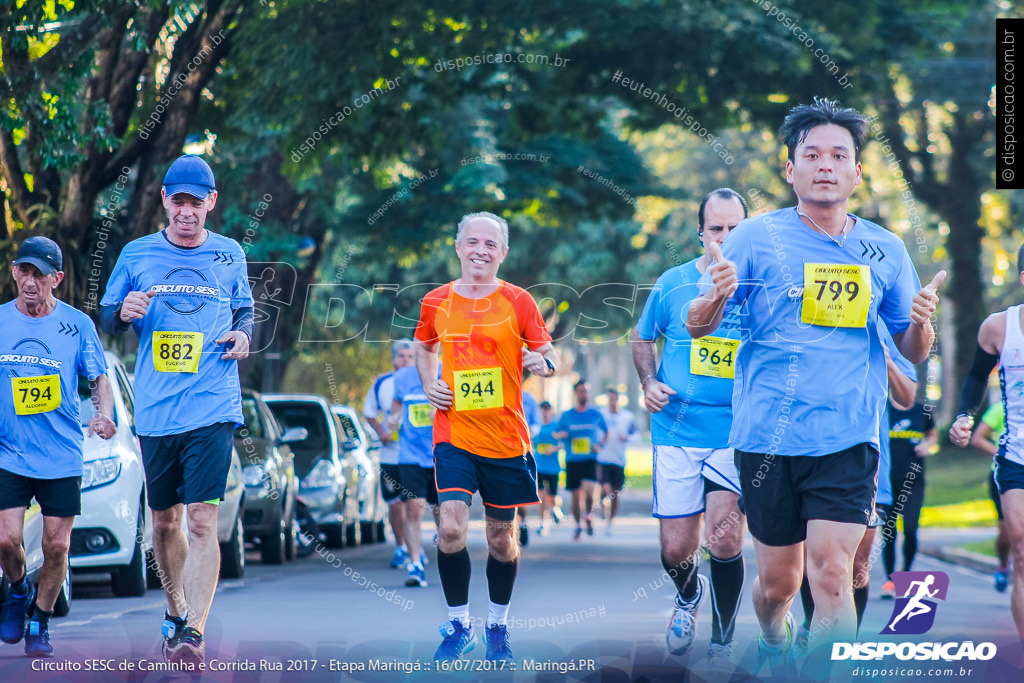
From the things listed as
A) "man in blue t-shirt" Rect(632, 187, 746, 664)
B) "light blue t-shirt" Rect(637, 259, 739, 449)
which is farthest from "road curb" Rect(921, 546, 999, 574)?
"light blue t-shirt" Rect(637, 259, 739, 449)

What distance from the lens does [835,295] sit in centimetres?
580

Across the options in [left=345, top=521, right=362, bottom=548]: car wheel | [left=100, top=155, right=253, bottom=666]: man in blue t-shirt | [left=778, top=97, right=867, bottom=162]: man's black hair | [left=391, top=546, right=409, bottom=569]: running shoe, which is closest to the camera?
[left=778, top=97, right=867, bottom=162]: man's black hair

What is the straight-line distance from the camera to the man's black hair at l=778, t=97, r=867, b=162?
5949 mm

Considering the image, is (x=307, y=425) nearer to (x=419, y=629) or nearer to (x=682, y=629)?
(x=419, y=629)

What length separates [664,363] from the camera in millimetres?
7875

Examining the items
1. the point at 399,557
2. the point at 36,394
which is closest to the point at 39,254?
the point at 36,394

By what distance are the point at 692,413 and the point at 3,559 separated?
11.1 ft

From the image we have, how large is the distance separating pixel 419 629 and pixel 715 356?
2.77 metres

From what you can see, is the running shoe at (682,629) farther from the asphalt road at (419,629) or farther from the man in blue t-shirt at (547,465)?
the man in blue t-shirt at (547,465)

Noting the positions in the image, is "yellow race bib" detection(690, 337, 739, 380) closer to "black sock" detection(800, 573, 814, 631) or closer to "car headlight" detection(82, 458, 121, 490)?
"black sock" detection(800, 573, 814, 631)

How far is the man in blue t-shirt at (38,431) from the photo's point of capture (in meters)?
7.45

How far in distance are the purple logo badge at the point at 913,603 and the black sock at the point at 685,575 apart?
1499mm

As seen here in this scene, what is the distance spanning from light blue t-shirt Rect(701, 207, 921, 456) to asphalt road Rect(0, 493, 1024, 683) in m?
0.87

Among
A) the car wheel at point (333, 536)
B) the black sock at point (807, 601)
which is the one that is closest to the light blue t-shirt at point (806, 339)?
the black sock at point (807, 601)
